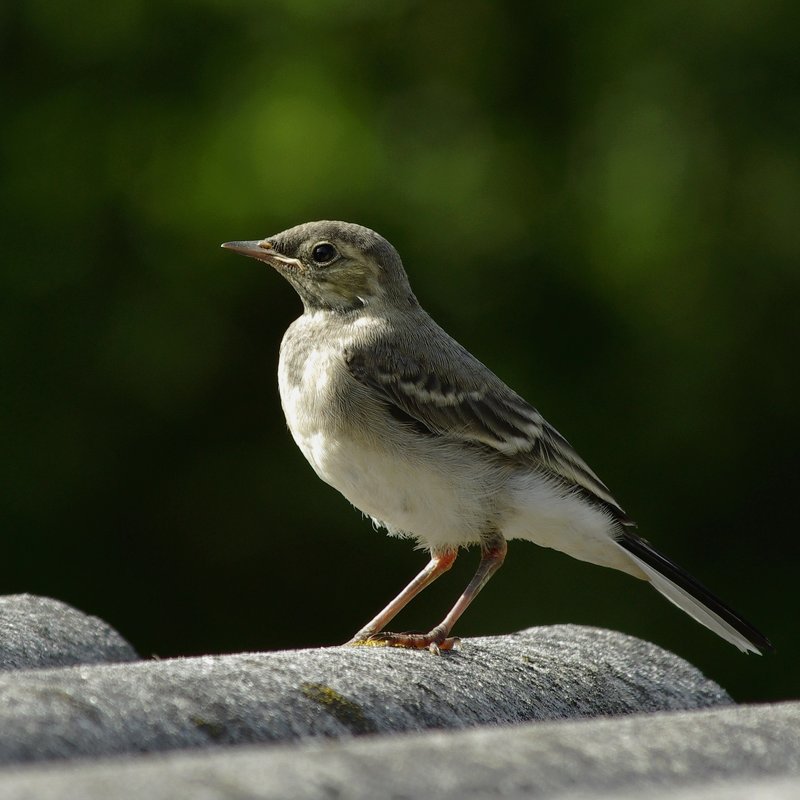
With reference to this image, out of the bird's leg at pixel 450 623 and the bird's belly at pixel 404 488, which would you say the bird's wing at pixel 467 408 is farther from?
the bird's leg at pixel 450 623

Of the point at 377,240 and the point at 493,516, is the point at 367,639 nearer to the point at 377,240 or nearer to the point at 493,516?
the point at 493,516

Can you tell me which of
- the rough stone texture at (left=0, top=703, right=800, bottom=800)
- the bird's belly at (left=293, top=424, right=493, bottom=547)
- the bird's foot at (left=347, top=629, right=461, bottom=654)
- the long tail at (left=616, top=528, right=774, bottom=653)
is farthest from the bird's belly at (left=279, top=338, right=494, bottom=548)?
the rough stone texture at (left=0, top=703, right=800, bottom=800)

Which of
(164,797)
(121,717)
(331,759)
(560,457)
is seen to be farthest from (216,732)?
(560,457)

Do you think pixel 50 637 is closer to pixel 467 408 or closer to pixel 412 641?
pixel 412 641

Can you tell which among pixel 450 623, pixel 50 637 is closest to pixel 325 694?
pixel 50 637

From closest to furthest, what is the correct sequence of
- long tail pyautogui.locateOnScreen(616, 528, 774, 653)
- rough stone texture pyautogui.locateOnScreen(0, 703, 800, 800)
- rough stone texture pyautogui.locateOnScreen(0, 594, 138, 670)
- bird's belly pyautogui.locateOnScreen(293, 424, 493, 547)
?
rough stone texture pyautogui.locateOnScreen(0, 703, 800, 800) < rough stone texture pyautogui.locateOnScreen(0, 594, 138, 670) < bird's belly pyautogui.locateOnScreen(293, 424, 493, 547) < long tail pyautogui.locateOnScreen(616, 528, 774, 653)

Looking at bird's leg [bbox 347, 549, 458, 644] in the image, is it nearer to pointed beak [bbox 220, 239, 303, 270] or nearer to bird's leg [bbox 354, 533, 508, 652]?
bird's leg [bbox 354, 533, 508, 652]

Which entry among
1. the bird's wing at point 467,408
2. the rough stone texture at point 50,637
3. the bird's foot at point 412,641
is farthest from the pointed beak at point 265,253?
the rough stone texture at point 50,637
